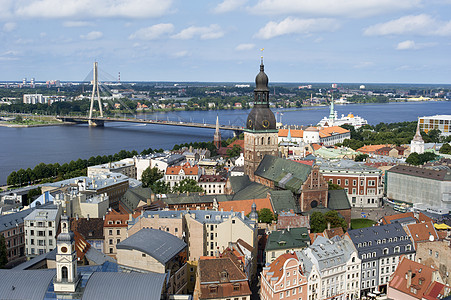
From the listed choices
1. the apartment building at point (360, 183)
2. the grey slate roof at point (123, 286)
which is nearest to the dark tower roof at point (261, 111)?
the apartment building at point (360, 183)

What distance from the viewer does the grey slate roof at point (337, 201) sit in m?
32.8

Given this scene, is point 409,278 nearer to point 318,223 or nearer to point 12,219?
point 318,223

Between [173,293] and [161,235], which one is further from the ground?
[161,235]

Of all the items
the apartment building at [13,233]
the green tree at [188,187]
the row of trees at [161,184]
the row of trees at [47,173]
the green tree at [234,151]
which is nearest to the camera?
the apartment building at [13,233]

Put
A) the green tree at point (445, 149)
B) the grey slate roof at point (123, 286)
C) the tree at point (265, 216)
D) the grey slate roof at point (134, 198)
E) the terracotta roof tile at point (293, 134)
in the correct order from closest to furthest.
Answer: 1. the grey slate roof at point (123, 286)
2. the tree at point (265, 216)
3. the grey slate roof at point (134, 198)
4. the green tree at point (445, 149)
5. the terracotta roof tile at point (293, 134)

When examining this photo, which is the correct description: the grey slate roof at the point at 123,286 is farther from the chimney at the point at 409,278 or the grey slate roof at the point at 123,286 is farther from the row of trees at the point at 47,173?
the row of trees at the point at 47,173

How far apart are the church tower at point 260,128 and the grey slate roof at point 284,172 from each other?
77cm

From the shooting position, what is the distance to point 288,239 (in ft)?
83.7

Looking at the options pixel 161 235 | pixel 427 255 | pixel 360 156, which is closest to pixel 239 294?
pixel 161 235

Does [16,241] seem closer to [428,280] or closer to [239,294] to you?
[239,294]

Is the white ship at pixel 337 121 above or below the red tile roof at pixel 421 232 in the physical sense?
above

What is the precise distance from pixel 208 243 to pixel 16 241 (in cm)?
1029

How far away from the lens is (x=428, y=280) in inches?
848

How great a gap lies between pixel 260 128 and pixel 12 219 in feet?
55.2
